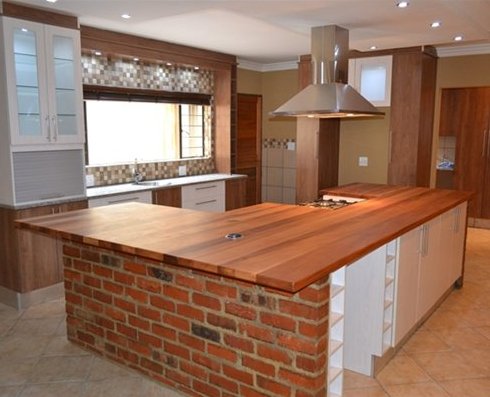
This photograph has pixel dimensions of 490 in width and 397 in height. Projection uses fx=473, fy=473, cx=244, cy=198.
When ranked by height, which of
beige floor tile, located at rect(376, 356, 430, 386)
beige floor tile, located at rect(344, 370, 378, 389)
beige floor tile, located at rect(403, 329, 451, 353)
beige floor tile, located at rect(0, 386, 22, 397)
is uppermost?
beige floor tile, located at rect(403, 329, 451, 353)

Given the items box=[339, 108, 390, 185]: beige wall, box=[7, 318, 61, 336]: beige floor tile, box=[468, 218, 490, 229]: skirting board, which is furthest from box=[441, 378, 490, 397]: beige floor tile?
box=[468, 218, 490, 229]: skirting board

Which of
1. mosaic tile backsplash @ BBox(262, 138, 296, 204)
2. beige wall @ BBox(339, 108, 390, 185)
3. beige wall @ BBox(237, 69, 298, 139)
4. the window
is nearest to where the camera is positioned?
the window

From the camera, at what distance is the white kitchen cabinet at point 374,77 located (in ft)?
19.2

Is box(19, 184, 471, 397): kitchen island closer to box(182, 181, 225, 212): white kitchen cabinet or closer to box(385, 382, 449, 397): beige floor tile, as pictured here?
box(385, 382, 449, 397): beige floor tile

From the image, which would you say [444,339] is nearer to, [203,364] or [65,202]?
[203,364]

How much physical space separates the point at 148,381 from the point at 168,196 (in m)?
2.74

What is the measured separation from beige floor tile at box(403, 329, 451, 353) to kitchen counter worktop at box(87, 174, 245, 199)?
115 inches

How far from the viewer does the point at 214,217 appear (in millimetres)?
3029

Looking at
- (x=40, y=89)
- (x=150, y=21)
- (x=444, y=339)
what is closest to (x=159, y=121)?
(x=150, y=21)

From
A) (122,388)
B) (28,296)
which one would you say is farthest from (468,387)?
(28,296)

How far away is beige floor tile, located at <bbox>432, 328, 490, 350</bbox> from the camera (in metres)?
3.29

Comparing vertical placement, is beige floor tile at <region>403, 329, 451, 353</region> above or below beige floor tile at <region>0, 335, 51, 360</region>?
above

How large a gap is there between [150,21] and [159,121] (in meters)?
1.85

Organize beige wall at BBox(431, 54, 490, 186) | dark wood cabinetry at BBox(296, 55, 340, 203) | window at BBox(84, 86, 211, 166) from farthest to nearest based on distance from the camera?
dark wood cabinetry at BBox(296, 55, 340, 203), beige wall at BBox(431, 54, 490, 186), window at BBox(84, 86, 211, 166)
